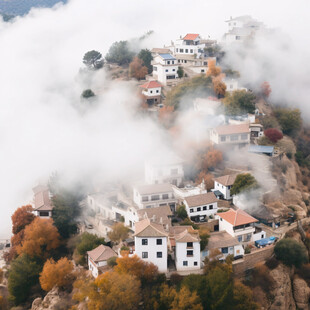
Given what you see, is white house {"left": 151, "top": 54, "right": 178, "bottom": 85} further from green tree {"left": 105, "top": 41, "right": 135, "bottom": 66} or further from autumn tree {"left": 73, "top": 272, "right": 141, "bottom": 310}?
autumn tree {"left": 73, "top": 272, "right": 141, "bottom": 310}

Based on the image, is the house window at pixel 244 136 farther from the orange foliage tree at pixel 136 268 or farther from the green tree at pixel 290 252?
the orange foliage tree at pixel 136 268

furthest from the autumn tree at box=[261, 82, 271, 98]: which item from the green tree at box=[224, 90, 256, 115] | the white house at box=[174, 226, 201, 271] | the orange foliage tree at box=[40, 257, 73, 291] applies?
the orange foliage tree at box=[40, 257, 73, 291]

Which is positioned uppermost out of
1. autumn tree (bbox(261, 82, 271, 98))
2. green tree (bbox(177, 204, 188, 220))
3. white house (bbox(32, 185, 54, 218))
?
autumn tree (bbox(261, 82, 271, 98))

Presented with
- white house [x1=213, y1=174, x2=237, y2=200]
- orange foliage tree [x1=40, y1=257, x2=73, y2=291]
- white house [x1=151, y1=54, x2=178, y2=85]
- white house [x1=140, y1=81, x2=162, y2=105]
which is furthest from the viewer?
white house [x1=151, y1=54, x2=178, y2=85]

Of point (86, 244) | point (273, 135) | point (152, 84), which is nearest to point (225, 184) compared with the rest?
point (273, 135)

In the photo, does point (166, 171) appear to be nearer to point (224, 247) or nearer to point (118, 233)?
point (118, 233)

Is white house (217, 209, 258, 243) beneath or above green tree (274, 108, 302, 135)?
beneath

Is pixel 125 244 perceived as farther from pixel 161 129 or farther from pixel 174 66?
pixel 174 66
